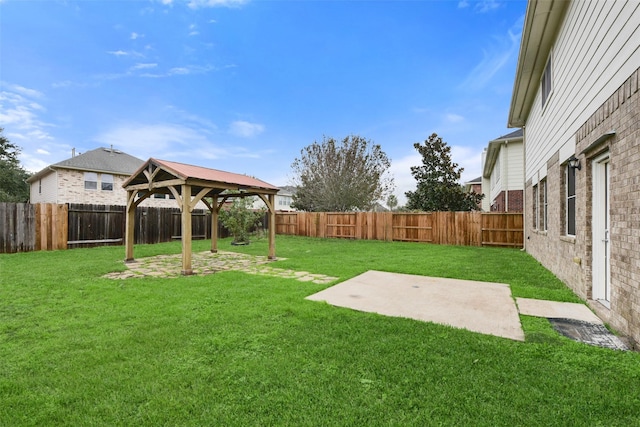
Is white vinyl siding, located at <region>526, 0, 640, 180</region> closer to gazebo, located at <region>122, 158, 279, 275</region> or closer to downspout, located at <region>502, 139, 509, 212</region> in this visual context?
gazebo, located at <region>122, 158, 279, 275</region>

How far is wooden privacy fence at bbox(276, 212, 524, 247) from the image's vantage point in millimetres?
11906

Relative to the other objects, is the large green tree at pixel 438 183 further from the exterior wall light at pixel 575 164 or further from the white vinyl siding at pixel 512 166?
the exterior wall light at pixel 575 164

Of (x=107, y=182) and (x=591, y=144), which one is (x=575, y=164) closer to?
(x=591, y=144)

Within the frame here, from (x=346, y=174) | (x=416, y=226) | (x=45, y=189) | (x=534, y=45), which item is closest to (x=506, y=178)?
(x=416, y=226)

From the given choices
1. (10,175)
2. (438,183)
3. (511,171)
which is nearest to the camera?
(511,171)

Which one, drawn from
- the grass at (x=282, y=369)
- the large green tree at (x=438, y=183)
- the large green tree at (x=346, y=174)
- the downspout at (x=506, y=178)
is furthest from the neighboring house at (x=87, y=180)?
the downspout at (x=506, y=178)

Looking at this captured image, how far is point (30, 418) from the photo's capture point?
1842 millimetres

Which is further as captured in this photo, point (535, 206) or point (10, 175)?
point (10, 175)

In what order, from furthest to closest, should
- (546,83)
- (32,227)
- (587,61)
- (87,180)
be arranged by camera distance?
(87,180), (32,227), (546,83), (587,61)

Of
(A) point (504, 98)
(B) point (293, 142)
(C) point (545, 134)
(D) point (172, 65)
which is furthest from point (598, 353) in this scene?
(B) point (293, 142)

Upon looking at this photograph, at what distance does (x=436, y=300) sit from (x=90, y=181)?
21.2 metres

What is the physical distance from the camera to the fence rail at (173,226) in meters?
10.1

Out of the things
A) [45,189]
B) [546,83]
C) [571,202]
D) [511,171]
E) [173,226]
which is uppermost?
[546,83]

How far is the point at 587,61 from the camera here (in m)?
4.28
